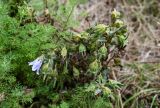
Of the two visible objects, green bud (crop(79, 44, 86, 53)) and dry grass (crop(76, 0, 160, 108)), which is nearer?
green bud (crop(79, 44, 86, 53))

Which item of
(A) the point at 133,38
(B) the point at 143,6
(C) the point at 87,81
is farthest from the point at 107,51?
(B) the point at 143,6

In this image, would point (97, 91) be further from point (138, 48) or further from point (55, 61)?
point (138, 48)

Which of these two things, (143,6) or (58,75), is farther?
(143,6)

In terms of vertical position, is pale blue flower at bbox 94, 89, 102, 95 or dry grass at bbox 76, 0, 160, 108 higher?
dry grass at bbox 76, 0, 160, 108

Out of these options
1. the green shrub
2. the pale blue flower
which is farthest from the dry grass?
the pale blue flower

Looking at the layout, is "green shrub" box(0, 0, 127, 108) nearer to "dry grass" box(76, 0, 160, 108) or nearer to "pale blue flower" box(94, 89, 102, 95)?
"pale blue flower" box(94, 89, 102, 95)

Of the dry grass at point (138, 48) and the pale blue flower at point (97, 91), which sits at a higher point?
the dry grass at point (138, 48)

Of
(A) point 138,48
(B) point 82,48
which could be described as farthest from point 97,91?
(A) point 138,48

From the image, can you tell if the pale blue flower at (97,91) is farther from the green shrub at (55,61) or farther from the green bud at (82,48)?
the green bud at (82,48)

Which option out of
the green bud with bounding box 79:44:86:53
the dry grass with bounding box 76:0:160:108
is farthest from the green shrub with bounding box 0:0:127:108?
the dry grass with bounding box 76:0:160:108

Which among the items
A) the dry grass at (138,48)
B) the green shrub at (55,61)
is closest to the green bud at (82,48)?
the green shrub at (55,61)

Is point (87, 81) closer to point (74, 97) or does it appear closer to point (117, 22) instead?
point (74, 97)
